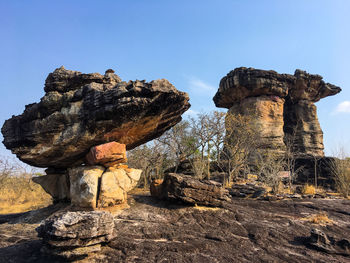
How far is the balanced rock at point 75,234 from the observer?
4734 millimetres

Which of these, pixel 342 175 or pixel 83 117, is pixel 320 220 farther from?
pixel 342 175

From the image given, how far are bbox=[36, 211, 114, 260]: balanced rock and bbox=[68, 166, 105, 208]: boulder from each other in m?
2.30

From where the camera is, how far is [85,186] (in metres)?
7.66

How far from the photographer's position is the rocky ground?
17.4 feet

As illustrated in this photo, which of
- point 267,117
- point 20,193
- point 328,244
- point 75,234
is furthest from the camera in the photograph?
point 267,117

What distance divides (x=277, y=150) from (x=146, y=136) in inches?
703

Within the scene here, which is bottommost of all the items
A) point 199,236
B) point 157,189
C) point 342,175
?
point 199,236

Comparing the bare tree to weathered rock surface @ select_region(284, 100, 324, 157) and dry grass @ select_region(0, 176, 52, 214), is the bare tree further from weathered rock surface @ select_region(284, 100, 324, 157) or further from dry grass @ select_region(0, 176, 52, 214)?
dry grass @ select_region(0, 176, 52, 214)

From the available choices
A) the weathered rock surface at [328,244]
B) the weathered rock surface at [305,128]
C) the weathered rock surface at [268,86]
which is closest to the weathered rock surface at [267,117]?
the weathered rock surface at [268,86]

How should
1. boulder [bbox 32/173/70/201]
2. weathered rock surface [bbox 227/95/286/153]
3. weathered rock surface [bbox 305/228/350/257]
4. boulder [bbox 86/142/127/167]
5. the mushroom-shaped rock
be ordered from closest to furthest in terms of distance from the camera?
weathered rock surface [bbox 305/228/350/257] < boulder [bbox 86/142/127/167] < boulder [bbox 32/173/70/201] < weathered rock surface [bbox 227/95/286/153] < the mushroom-shaped rock

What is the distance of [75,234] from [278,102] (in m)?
26.7

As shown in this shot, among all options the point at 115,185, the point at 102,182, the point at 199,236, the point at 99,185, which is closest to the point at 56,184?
the point at 99,185

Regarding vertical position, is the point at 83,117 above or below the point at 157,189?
above

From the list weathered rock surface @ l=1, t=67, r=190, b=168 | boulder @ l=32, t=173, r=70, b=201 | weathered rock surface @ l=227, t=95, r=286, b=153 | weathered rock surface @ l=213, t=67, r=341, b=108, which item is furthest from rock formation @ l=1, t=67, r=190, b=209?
weathered rock surface @ l=213, t=67, r=341, b=108
